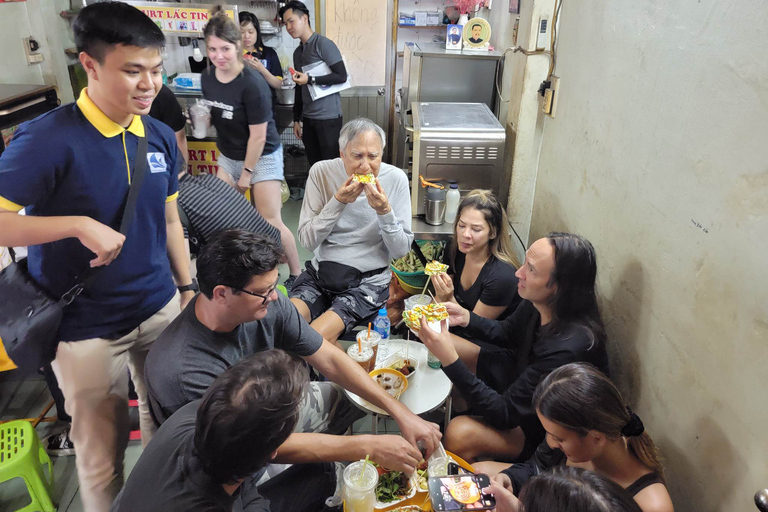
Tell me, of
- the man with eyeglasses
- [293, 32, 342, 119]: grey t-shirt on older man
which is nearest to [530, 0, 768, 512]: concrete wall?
the man with eyeglasses

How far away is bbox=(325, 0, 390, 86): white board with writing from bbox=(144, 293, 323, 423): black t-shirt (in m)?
4.71

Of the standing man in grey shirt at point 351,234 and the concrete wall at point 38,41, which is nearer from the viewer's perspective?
the standing man in grey shirt at point 351,234

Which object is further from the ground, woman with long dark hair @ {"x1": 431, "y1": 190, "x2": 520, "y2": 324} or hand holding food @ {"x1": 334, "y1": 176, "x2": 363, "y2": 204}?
hand holding food @ {"x1": 334, "y1": 176, "x2": 363, "y2": 204}

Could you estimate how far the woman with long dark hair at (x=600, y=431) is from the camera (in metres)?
1.51

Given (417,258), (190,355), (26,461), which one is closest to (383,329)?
(417,258)

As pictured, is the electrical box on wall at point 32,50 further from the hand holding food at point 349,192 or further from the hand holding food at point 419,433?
the hand holding food at point 419,433

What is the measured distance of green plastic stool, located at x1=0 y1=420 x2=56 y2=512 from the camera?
2.09m

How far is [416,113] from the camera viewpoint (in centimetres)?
377

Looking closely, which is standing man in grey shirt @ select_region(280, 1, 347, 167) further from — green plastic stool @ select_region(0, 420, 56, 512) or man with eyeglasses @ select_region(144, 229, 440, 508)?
green plastic stool @ select_region(0, 420, 56, 512)

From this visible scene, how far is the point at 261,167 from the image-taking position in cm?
386

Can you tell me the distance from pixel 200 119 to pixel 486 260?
8.31ft

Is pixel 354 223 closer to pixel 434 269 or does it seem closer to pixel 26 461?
pixel 434 269

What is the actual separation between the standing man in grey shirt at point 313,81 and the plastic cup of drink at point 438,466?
3861mm

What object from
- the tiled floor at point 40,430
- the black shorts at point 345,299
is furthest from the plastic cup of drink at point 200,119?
the tiled floor at point 40,430
